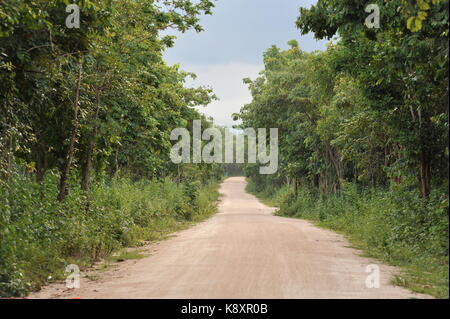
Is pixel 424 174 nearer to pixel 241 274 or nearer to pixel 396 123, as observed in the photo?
pixel 396 123

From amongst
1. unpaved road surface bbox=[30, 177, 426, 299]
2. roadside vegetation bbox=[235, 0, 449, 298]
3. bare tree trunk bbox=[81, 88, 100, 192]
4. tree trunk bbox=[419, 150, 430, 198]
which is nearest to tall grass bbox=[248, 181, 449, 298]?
roadside vegetation bbox=[235, 0, 449, 298]

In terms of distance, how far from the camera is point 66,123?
13078 millimetres

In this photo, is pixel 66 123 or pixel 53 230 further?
pixel 66 123

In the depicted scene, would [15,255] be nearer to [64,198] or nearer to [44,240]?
[44,240]

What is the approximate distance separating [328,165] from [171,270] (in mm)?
19366

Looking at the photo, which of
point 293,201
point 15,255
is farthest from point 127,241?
point 293,201

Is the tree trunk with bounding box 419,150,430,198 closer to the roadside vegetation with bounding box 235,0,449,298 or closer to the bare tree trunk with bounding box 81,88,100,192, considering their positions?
the roadside vegetation with bounding box 235,0,449,298

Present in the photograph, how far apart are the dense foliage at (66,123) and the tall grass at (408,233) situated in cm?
633

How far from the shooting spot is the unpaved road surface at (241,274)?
7438mm

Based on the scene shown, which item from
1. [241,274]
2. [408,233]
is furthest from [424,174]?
[241,274]

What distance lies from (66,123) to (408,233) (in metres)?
8.61

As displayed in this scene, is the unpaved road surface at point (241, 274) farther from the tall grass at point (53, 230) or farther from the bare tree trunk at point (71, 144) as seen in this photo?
the bare tree trunk at point (71, 144)

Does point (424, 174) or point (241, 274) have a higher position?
point (424, 174)

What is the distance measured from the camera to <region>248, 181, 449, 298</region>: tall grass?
8.74 metres
